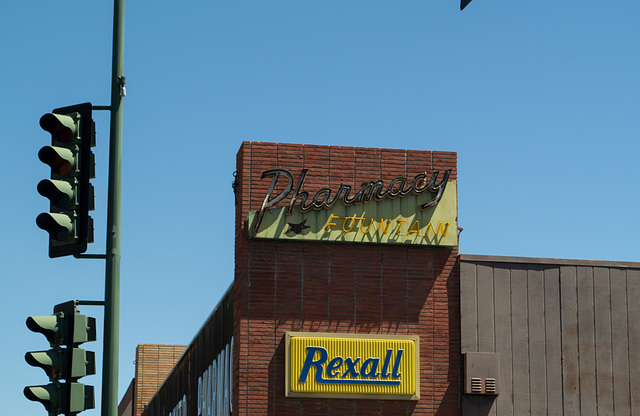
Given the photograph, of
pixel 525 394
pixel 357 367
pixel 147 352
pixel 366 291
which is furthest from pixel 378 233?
pixel 147 352

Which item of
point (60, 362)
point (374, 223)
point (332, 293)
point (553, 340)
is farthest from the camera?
point (553, 340)

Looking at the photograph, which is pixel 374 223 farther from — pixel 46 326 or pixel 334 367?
pixel 46 326

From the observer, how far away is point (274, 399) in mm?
24859

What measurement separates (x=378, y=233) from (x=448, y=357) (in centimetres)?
352

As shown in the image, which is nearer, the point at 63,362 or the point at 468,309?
the point at 63,362

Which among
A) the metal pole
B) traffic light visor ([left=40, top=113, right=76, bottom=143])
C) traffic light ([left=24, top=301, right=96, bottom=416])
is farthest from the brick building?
traffic light visor ([left=40, top=113, right=76, bottom=143])

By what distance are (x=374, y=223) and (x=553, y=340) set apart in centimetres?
537

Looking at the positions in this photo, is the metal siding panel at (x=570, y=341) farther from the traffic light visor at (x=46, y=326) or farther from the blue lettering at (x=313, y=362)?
the traffic light visor at (x=46, y=326)

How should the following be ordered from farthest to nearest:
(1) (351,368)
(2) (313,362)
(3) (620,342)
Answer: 1. (3) (620,342)
2. (1) (351,368)
3. (2) (313,362)

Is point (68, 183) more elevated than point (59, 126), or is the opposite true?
point (59, 126)

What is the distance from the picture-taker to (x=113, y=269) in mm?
12594

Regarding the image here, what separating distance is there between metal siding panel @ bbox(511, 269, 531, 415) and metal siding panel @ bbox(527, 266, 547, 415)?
0.10 m

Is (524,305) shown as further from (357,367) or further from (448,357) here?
(357,367)

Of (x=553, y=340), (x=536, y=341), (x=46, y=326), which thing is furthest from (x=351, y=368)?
(x=46, y=326)
